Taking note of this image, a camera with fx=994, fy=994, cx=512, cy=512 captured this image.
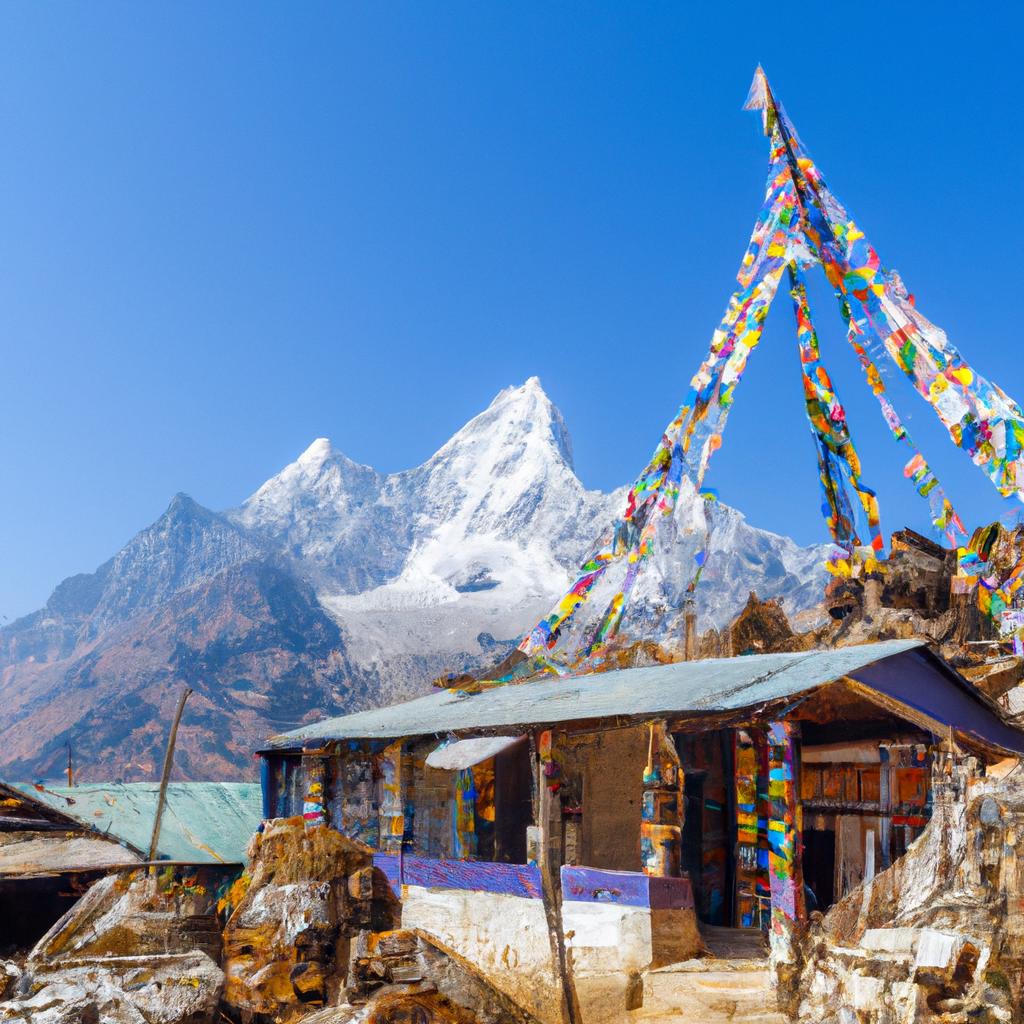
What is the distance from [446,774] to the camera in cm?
1538

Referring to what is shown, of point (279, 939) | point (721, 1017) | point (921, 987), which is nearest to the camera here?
point (921, 987)

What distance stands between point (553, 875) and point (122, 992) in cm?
558

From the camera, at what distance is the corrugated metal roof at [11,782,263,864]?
1789cm

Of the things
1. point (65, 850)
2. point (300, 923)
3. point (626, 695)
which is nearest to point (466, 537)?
point (65, 850)

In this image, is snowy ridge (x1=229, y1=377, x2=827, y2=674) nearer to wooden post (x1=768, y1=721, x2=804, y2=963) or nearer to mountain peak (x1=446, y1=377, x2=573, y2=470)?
mountain peak (x1=446, y1=377, x2=573, y2=470)

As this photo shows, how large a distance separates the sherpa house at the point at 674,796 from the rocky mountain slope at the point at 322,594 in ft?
19.4

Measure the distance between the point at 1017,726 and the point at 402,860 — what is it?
26.1 feet

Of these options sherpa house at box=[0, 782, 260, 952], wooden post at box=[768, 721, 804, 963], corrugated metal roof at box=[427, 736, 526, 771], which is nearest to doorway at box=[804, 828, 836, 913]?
Result: wooden post at box=[768, 721, 804, 963]

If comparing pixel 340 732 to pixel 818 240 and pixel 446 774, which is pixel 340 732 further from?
pixel 818 240

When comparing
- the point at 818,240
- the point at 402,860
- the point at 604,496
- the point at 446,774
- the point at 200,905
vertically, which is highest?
the point at 604,496

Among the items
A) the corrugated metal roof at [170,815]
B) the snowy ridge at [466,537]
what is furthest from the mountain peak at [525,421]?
the corrugated metal roof at [170,815]

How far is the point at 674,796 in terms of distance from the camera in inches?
419

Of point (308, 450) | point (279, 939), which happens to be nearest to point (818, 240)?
point (279, 939)

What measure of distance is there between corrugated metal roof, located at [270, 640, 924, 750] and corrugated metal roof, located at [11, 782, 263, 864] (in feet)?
10.9
